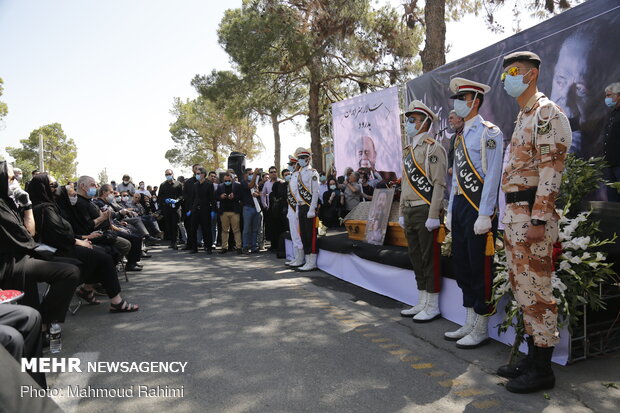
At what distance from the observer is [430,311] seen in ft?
15.6

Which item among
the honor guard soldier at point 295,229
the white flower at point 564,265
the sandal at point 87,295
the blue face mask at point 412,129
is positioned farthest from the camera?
the honor guard soldier at point 295,229

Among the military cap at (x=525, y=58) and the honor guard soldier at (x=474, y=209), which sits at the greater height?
the military cap at (x=525, y=58)

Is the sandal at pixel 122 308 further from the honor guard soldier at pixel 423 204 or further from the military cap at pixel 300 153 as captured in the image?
the military cap at pixel 300 153

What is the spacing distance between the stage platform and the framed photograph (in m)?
0.18

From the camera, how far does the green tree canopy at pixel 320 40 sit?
15.9 meters

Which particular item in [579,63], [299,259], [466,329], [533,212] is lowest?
[466,329]

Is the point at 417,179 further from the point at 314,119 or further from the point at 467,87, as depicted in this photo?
the point at 314,119

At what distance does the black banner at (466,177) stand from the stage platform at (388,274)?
38.4 inches

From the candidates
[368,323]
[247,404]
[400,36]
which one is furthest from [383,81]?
[247,404]

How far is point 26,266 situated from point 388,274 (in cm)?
408

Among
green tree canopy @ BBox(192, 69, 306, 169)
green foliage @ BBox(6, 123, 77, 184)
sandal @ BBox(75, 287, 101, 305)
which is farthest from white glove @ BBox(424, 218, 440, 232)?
green foliage @ BBox(6, 123, 77, 184)

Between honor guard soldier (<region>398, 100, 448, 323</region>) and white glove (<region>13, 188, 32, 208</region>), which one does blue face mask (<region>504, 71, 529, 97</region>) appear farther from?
white glove (<region>13, 188, 32, 208</region>)

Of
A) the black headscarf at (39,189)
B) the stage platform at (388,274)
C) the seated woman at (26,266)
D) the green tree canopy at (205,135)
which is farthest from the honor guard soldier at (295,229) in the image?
the green tree canopy at (205,135)

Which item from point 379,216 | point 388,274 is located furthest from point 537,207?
point 379,216
